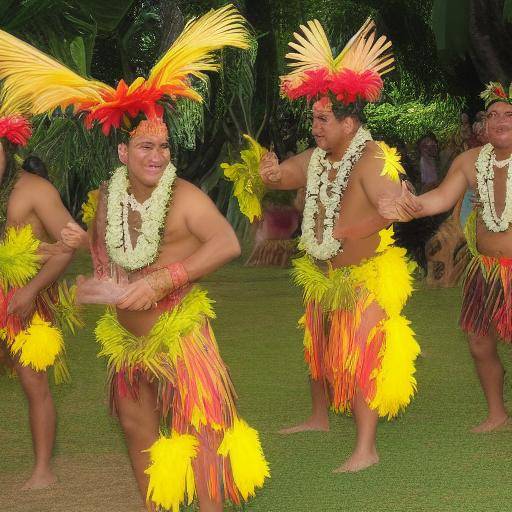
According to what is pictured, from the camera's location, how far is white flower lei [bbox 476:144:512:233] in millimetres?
4977

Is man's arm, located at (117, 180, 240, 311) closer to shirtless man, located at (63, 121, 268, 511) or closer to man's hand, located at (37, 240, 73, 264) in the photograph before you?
shirtless man, located at (63, 121, 268, 511)

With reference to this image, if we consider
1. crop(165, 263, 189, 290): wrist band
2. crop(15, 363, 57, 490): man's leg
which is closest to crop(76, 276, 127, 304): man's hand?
crop(165, 263, 189, 290): wrist band

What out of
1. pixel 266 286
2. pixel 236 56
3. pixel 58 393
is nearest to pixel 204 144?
pixel 236 56

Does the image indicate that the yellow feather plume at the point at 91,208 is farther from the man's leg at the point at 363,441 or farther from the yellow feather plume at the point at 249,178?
the man's leg at the point at 363,441

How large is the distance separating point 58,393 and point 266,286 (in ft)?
15.3

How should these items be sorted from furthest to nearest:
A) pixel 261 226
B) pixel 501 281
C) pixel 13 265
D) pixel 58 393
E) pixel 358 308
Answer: pixel 261 226 < pixel 58 393 < pixel 501 281 < pixel 358 308 < pixel 13 265

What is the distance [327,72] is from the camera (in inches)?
188

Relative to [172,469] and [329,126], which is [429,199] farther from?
[172,469]

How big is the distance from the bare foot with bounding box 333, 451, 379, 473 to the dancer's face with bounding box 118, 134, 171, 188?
162cm

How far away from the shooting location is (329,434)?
17.2ft

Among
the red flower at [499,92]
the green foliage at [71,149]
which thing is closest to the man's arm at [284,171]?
the red flower at [499,92]

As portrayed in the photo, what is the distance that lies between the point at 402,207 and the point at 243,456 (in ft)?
4.31

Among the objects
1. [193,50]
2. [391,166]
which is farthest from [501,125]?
[193,50]

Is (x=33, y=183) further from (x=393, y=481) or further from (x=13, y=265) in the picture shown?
(x=393, y=481)
